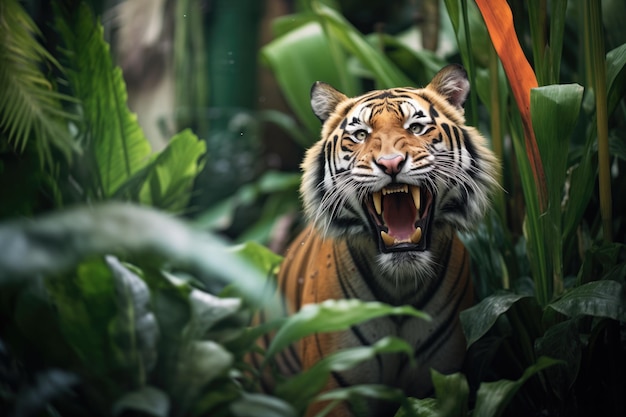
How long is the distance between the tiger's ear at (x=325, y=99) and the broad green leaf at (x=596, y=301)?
22.4 inches

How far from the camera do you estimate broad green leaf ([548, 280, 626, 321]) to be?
1.27 metres

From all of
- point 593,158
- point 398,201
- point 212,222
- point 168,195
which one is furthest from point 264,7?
point 398,201

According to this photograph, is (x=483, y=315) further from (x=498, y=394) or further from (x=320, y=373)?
(x=320, y=373)

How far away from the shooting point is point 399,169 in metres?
1.14

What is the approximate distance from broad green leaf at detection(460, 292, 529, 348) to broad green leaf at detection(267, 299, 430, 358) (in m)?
0.16

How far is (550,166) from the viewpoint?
1.36m

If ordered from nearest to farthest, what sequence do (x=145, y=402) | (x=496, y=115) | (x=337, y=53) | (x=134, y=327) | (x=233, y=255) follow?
(x=145, y=402) → (x=134, y=327) → (x=233, y=255) → (x=496, y=115) → (x=337, y=53)

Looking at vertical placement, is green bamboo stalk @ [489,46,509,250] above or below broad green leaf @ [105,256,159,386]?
above

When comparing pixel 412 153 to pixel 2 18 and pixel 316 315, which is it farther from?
pixel 2 18

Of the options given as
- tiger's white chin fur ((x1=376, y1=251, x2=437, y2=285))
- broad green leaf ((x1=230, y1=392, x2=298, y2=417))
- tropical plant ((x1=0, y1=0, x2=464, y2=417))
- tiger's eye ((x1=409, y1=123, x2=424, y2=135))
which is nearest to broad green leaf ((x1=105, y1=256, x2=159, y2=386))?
tropical plant ((x1=0, y1=0, x2=464, y2=417))

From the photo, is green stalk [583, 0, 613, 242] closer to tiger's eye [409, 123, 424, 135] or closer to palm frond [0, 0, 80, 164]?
tiger's eye [409, 123, 424, 135]

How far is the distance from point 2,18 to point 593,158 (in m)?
1.23

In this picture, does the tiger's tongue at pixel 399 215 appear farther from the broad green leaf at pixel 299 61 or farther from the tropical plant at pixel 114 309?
the broad green leaf at pixel 299 61

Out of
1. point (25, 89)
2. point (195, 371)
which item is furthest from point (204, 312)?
point (25, 89)
